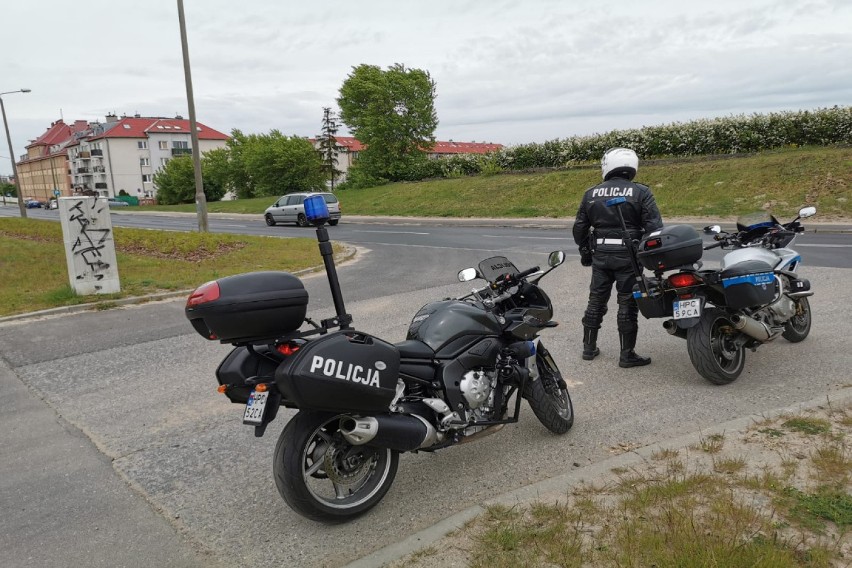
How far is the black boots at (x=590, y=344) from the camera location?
19.5 ft

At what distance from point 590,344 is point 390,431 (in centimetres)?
335

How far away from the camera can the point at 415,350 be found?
3.40m

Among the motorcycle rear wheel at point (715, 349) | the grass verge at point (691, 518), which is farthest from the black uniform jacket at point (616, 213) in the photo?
the grass verge at point (691, 518)

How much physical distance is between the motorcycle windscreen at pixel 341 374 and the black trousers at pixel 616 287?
3074 mm

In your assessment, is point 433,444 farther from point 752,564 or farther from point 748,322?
point 748,322

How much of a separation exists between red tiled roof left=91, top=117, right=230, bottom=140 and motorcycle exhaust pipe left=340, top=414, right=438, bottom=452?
10228 cm

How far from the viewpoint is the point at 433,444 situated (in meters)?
3.41

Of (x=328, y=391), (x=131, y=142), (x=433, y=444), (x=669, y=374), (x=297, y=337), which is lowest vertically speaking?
(x=669, y=374)

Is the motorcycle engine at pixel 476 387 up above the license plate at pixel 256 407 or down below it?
below

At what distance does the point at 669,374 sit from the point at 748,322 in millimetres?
784

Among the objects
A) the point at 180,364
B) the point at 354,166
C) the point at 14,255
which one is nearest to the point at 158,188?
the point at 354,166

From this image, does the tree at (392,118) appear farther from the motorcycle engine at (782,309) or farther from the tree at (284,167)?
the motorcycle engine at (782,309)

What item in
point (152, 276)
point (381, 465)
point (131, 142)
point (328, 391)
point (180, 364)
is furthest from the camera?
point (131, 142)

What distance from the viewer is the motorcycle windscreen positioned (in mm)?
2768
